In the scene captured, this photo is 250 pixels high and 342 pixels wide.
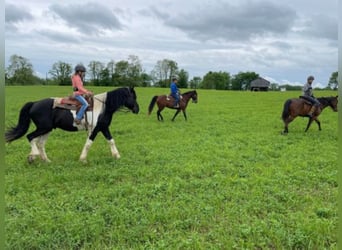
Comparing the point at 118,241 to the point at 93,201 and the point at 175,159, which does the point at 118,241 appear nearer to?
the point at 93,201

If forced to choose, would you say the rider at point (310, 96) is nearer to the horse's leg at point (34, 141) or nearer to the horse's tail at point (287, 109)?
the horse's tail at point (287, 109)

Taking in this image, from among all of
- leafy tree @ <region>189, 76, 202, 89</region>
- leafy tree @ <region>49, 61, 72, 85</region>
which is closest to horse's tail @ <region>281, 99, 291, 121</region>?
leafy tree @ <region>49, 61, 72, 85</region>

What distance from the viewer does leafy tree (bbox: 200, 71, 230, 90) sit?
75.0 m

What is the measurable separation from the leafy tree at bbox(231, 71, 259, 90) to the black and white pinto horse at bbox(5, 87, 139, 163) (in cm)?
7680

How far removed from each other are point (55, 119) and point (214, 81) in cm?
7110

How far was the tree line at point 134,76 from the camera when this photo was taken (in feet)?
70.2

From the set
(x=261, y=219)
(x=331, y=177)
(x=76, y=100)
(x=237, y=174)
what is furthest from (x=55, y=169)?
(x=331, y=177)

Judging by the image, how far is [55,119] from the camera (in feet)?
22.1

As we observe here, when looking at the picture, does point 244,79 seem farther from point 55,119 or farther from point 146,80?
point 55,119

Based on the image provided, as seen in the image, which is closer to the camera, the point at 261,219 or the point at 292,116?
the point at 261,219

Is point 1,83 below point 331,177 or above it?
above

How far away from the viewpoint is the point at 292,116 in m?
11.1

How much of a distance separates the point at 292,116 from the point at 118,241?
937cm

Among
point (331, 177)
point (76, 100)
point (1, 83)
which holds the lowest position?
point (331, 177)
